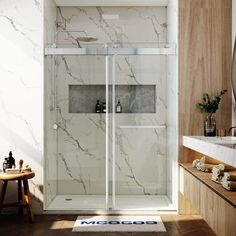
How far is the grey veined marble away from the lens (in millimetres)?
4578

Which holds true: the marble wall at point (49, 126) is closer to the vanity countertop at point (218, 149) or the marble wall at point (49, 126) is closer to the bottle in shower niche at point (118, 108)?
the bottle in shower niche at point (118, 108)

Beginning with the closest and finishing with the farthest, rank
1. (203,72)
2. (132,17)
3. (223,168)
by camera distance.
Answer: (223,168) < (203,72) < (132,17)

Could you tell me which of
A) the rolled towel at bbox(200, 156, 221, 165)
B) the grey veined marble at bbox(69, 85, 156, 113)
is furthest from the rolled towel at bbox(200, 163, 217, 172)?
the grey veined marble at bbox(69, 85, 156, 113)

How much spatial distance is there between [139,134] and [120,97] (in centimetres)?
45

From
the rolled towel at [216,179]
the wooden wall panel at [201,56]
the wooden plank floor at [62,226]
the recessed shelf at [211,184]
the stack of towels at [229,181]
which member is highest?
the wooden wall panel at [201,56]

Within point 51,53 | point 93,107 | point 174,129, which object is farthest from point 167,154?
point 51,53

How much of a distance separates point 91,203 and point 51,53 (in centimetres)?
168

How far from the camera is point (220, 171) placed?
11.0ft

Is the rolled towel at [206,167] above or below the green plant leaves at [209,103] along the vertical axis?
below

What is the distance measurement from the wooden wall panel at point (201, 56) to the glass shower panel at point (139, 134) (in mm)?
262

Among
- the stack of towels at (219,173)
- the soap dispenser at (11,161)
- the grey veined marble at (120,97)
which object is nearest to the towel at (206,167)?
the stack of towels at (219,173)

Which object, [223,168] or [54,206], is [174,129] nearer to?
[223,168]

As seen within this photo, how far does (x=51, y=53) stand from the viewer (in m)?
4.54

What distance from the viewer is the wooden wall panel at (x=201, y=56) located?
14.6 feet
